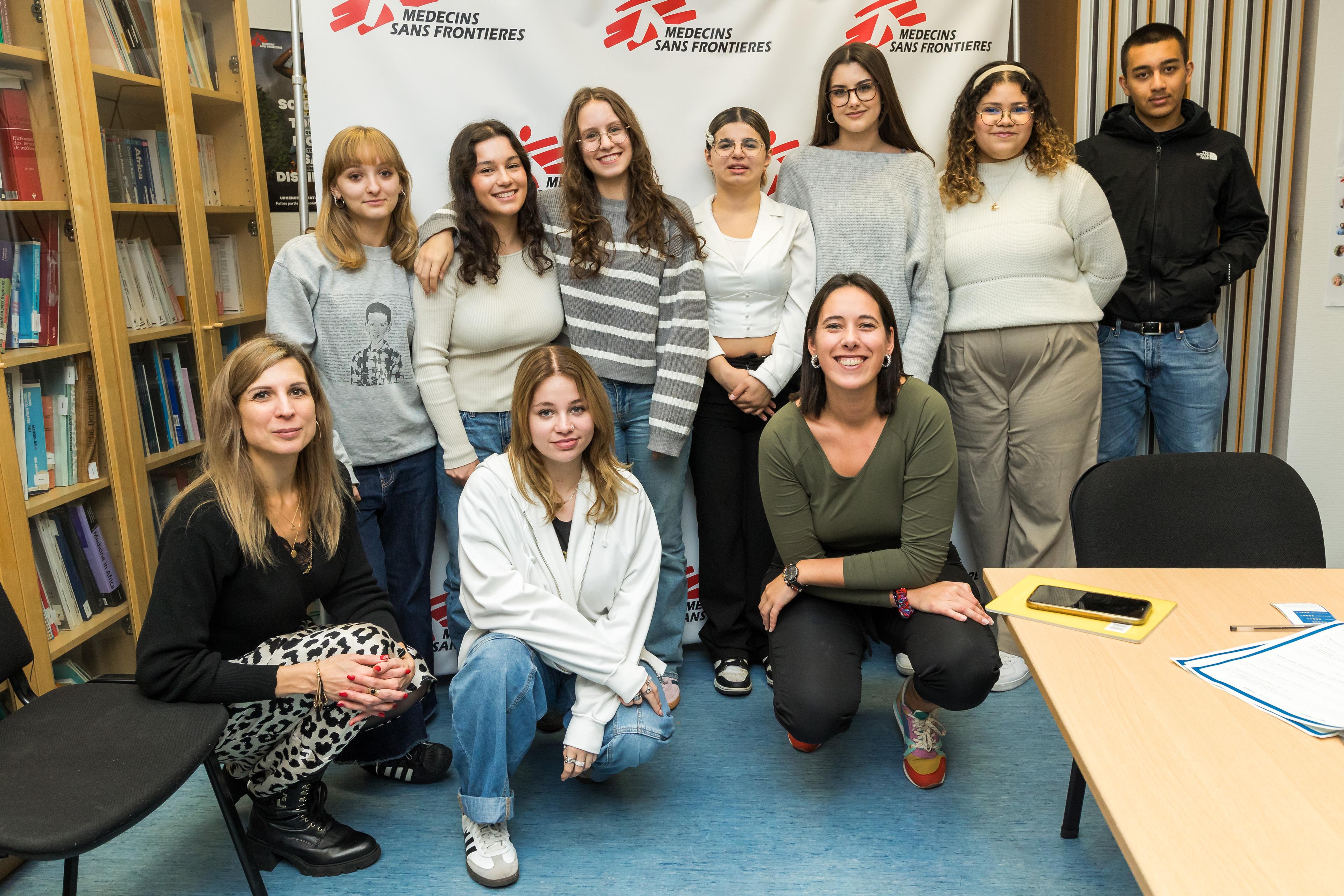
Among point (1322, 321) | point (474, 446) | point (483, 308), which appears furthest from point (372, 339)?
point (1322, 321)

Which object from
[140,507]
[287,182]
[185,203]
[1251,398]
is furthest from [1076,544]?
[287,182]

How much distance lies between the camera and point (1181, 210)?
282 centimetres

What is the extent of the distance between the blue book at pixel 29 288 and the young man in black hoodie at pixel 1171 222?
278 cm

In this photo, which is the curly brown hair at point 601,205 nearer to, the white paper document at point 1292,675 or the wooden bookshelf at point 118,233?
the wooden bookshelf at point 118,233

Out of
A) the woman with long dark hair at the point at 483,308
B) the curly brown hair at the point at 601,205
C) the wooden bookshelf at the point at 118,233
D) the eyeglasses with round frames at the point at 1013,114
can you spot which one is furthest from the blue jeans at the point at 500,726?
the eyeglasses with round frames at the point at 1013,114

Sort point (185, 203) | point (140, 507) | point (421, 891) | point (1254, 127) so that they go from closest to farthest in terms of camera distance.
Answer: point (421, 891) → point (140, 507) → point (185, 203) → point (1254, 127)

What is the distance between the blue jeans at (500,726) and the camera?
1.94 m

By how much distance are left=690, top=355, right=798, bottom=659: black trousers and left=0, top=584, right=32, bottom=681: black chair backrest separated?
1.65 meters

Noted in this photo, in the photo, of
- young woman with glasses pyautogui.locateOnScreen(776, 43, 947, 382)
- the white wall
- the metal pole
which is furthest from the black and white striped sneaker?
the white wall

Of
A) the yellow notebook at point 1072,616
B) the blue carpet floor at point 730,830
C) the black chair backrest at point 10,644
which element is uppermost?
the yellow notebook at point 1072,616

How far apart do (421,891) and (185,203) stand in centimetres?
184

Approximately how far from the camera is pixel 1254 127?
306 cm

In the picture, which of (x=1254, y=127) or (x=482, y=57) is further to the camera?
(x=1254, y=127)

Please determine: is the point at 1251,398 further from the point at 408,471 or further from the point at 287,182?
the point at 287,182
